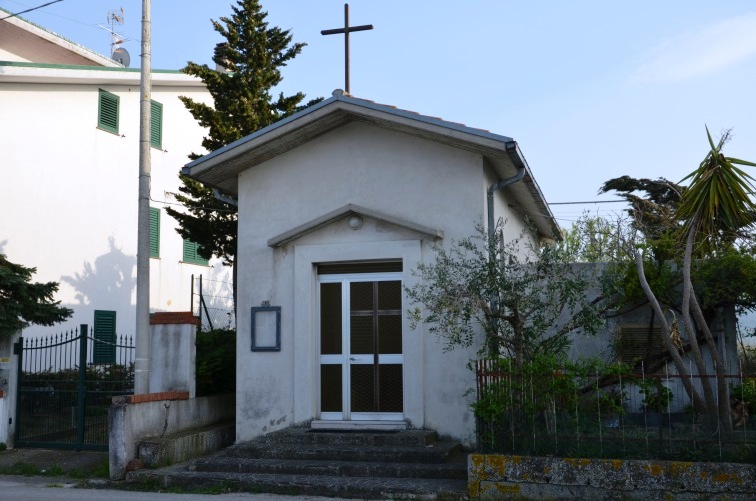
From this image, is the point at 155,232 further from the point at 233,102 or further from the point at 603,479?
the point at 603,479

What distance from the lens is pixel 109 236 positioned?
20.2 metres

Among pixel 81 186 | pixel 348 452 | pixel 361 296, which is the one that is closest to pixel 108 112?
pixel 81 186

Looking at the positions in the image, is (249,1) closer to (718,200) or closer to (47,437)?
(47,437)

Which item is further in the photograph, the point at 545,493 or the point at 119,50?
the point at 119,50

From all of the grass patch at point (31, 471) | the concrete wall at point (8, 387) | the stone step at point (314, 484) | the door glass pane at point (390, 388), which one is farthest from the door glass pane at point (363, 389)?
the concrete wall at point (8, 387)

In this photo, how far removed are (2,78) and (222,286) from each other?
28.8ft

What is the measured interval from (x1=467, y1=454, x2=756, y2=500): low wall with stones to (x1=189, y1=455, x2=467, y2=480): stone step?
2.45 ft

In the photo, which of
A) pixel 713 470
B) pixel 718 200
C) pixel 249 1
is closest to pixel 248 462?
pixel 713 470

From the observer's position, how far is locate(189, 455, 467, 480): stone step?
9258 mm

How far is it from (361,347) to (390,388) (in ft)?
2.39

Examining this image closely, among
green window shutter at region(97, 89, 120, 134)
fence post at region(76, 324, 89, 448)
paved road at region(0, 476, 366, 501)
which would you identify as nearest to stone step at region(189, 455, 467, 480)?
paved road at region(0, 476, 366, 501)

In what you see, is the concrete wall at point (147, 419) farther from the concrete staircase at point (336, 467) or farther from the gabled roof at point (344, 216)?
the gabled roof at point (344, 216)

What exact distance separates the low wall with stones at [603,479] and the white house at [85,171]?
42.8 feet

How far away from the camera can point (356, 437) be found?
10281 mm
